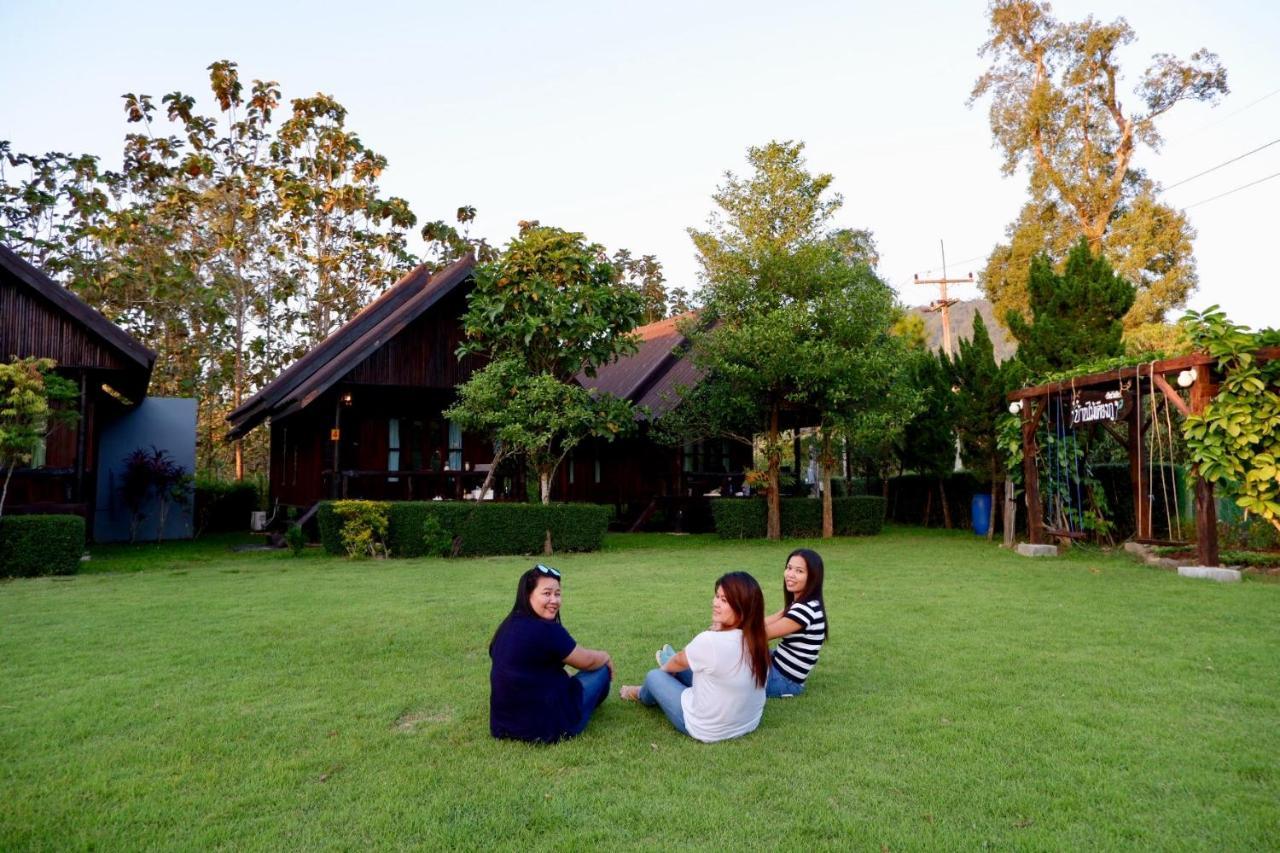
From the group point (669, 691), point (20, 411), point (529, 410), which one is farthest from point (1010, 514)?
point (20, 411)

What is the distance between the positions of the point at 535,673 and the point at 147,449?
63.0 ft

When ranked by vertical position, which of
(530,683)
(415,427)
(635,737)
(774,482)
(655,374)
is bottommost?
(635,737)

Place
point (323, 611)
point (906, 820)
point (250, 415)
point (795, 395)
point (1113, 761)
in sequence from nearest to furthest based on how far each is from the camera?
point (906, 820) < point (1113, 761) < point (323, 611) < point (795, 395) < point (250, 415)

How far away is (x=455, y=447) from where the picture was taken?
750 inches

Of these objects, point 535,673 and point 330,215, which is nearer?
point 535,673

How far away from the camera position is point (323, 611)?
8.60 m

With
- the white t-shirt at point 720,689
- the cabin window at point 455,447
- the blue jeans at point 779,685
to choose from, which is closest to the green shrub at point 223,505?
the cabin window at point 455,447

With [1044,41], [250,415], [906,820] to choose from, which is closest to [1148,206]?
[1044,41]

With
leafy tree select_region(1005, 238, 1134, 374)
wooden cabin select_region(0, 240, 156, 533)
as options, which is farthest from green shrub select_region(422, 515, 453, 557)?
leafy tree select_region(1005, 238, 1134, 374)

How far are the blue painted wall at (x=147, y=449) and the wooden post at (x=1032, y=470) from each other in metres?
17.8

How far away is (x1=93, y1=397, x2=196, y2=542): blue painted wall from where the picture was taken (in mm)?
19297

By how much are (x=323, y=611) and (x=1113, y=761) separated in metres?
6.98

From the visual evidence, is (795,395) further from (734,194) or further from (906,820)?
(906,820)

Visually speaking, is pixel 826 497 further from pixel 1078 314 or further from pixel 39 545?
pixel 39 545
